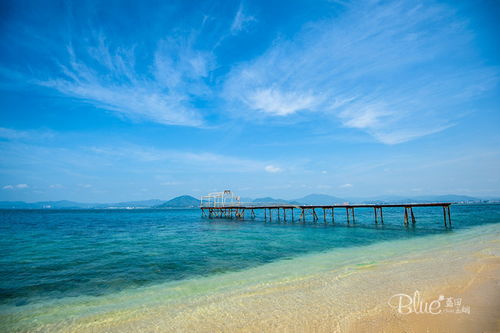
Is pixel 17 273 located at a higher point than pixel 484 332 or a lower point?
lower

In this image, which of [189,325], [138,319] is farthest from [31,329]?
[189,325]

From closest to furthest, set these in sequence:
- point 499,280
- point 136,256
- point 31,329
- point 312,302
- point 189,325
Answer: point 189,325 → point 31,329 → point 312,302 → point 499,280 → point 136,256

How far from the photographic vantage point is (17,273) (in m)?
10.3

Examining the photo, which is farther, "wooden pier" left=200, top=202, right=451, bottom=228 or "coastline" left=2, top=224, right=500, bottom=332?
"wooden pier" left=200, top=202, right=451, bottom=228

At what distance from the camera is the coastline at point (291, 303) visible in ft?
15.1

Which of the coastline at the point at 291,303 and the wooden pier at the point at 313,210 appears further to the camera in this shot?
the wooden pier at the point at 313,210

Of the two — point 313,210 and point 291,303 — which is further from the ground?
point 313,210

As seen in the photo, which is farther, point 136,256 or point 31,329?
point 136,256

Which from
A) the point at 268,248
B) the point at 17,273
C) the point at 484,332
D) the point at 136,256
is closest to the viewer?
the point at 484,332

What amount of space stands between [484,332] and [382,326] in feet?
4.94

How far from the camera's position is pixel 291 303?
5711mm

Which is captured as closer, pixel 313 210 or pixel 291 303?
pixel 291 303

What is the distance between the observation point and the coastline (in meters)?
4.59

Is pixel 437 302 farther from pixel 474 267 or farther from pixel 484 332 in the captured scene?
pixel 474 267
